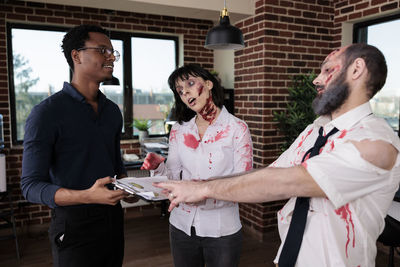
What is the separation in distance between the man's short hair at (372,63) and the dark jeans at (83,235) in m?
1.20

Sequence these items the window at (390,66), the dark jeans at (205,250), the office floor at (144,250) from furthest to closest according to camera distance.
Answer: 1. the window at (390,66)
2. the office floor at (144,250)
3. the dark jeans at (205,250)

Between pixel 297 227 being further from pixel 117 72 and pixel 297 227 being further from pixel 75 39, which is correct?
pixel 117 72

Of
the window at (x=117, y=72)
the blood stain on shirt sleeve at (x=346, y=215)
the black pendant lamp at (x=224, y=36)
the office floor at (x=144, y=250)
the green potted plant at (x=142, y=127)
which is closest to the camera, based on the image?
the blood stain on shirt sleeve at (x=346, y=215)

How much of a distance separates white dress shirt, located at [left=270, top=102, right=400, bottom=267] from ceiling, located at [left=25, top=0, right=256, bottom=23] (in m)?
2.39

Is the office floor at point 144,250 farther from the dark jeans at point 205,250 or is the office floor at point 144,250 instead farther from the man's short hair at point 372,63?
the man's short hair at point 372,63

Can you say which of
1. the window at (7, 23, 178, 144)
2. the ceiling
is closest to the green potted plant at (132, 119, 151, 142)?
the window at (7, 23, 178, 144)

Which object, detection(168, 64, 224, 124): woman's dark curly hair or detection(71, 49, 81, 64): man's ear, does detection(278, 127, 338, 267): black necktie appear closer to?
detection(168, 64, 224, 124): woman's dark curly hair

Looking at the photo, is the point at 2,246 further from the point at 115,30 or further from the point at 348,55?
the point at 348,55

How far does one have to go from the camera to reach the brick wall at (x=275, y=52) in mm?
3277

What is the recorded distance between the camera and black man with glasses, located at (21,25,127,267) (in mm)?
1299

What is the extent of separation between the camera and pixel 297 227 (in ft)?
3.54

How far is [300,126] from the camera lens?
3.24m

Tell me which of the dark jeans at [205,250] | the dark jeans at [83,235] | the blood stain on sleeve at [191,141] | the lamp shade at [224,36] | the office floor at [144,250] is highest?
the lamp shade at [224,36]

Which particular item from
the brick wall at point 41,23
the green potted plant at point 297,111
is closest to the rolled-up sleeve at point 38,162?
the brick wall at point 41,23
